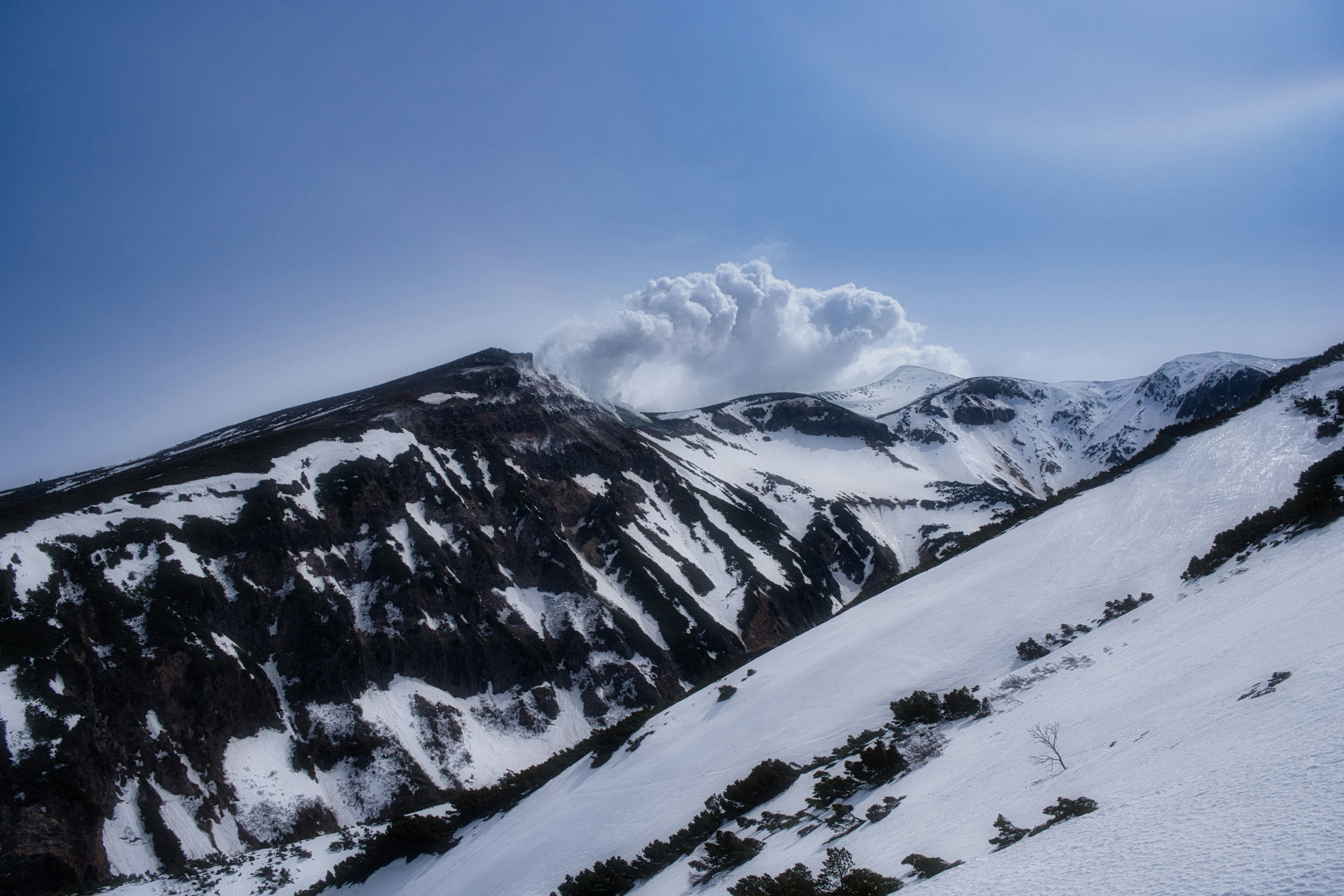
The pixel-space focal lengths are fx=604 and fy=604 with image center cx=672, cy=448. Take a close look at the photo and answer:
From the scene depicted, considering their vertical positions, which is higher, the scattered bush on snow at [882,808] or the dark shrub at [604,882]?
the scattered bush on snow at [882,808]

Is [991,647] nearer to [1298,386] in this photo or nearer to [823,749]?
[823,749]

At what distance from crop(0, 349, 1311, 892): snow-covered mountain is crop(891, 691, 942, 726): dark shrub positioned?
853 centimetres

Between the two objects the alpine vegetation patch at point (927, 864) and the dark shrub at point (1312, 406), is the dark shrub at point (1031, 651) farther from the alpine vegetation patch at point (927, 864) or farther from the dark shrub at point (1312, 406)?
the dark shrub at point (1312, 406)

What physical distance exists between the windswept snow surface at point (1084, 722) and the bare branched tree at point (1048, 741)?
0.26m

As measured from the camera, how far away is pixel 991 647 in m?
23.4

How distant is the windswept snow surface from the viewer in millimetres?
7535

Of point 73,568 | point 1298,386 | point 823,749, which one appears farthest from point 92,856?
point 1298,386

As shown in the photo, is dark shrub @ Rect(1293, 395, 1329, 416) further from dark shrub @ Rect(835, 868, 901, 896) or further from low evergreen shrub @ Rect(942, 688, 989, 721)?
dark shrub @ Rect(835, 868, 901, 896)

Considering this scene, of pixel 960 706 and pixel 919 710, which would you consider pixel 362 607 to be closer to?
pixel 919 710

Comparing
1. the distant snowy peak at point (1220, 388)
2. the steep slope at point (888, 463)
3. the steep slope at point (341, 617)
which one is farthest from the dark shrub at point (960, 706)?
the distant snowy peak at point (1220, 388)

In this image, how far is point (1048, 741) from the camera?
1305 cm

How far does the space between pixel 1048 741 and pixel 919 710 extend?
25.6ft

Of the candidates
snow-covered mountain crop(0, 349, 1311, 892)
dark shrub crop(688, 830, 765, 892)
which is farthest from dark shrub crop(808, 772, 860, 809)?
snow-covered mountain crop(0, 349, 1311, 892)

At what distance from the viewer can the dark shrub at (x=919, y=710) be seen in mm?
20078
